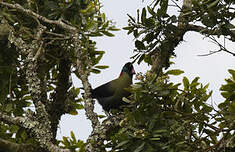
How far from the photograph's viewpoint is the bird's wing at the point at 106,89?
6.29 m

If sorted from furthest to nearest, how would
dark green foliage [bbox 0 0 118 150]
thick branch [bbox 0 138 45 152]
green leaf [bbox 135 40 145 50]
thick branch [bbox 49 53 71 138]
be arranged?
thick branch [bbox 49 53 71 138], dark green foliage [bbox 0 0 118 150], green leaf [bbox 135 40 145 50], thick branch [bbox 0 138 45 152]

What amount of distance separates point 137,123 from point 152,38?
3.02ft

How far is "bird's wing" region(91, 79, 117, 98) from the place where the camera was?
629 cm

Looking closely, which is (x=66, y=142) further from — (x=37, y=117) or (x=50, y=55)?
(x=37, y=117)

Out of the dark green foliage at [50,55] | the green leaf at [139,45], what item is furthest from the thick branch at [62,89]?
the green leaf at [139,45]

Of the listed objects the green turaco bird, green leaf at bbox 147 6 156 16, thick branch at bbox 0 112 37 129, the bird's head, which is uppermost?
→ green leaf at bbox 147 6 156 16

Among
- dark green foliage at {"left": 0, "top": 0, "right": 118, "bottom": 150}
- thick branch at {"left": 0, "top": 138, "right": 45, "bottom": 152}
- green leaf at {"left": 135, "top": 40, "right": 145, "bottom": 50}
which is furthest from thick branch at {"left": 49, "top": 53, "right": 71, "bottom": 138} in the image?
thick branch at {"left": 0, "top": 138, "right": 45, "bottom": 152}

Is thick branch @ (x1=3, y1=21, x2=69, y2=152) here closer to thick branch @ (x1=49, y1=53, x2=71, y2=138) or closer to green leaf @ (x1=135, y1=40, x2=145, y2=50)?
green leaf @ (x1=135, y1=40, x2=145, y2=50)

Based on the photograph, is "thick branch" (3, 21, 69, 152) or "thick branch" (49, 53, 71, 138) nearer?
"thick branch" (3, 21, 69, 152)

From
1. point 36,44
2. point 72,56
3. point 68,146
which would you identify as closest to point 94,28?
point 72,56

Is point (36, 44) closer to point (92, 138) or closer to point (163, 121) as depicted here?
point (92, 138)

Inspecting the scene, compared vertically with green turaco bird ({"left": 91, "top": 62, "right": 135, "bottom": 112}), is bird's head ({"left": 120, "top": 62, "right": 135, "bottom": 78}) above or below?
above

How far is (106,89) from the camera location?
6336mm

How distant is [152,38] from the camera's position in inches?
185
